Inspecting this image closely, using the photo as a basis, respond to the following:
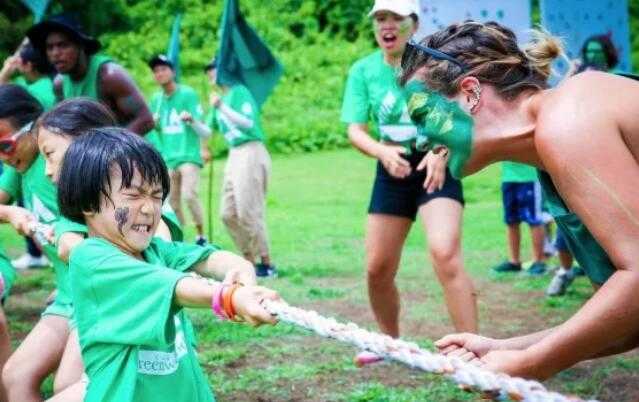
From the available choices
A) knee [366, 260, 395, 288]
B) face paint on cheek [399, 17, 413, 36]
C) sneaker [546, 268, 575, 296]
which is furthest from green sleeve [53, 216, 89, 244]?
sneaker [546, 268, 575, 296]

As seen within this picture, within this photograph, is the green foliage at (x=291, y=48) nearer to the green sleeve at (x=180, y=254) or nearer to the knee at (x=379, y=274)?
the knee at (x=379, y=274)

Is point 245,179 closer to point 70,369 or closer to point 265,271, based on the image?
point 265,271

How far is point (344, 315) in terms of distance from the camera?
7.43 meters

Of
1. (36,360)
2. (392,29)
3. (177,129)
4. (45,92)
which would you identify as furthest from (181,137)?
(36,360)

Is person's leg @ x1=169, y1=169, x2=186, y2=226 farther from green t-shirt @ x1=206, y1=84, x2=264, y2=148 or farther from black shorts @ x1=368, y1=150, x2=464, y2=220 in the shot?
black shorts @ x1=368, y1=150, x2=464, y2=220

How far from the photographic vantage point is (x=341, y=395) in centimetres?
533

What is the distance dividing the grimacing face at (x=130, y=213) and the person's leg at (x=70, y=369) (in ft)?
3.20

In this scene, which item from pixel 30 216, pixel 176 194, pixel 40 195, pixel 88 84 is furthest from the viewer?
pixel 176 194

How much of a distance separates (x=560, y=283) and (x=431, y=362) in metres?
5.77

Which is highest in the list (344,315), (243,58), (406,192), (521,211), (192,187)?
(243,58)

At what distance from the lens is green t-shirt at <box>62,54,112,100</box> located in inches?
237

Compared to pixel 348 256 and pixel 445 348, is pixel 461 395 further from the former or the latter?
pixel 348 256

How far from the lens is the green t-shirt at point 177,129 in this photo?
10797 millimetres

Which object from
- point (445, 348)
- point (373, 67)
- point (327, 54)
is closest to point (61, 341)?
point (445, 348)
